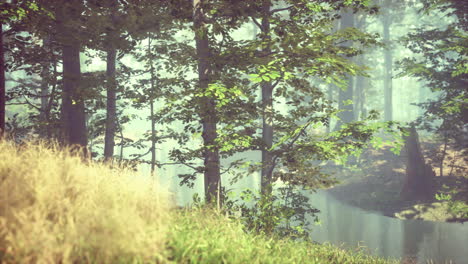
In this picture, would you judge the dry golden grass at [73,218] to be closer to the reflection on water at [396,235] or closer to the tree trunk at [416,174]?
the reflection on water at [396,235]

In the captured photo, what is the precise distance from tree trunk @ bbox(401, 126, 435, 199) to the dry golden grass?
1635cm

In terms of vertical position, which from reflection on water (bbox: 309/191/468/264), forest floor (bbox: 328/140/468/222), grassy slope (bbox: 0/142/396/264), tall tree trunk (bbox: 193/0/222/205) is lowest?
reflection on water (bbox: 309/191/468/264)

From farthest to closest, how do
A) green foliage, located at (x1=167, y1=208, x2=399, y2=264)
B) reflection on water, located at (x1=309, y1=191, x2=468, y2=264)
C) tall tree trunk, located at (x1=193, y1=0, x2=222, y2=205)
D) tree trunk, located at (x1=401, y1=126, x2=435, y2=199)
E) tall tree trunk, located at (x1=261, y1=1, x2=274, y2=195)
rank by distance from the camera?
tree trunk, located at (x1=401, y1=126, x2=435, y2=199) < reflection on water, located at (x1=309, y1=191, x2=468, y2=264) < tall tree trunk, located at (x1=261, y1=1, x2=274, y2=195) < tall tree trunk, located at (x1=193, y1=0, x2=222, y2=205) < green foliage, located at (x1=167, y1=208, x2=399, y2=264)

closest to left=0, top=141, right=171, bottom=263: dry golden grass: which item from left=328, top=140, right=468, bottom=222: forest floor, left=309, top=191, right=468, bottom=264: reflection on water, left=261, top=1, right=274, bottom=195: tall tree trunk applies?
left=261, top=1, right=274, bottom=195: tall tree trunk

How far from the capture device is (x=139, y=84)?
12555mm

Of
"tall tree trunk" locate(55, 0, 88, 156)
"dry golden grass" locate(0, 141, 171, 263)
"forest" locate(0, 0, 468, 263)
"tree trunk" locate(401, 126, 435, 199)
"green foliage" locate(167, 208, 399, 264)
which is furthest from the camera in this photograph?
"tree trunk" locate(401, 126, 435, 199)

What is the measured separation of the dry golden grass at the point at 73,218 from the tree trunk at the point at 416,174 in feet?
53.6

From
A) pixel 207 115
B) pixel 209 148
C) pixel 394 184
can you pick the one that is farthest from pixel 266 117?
pixel 394 184

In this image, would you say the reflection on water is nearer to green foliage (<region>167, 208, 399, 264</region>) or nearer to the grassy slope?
green foliage (<region>167, 208, 399, 264</region>)

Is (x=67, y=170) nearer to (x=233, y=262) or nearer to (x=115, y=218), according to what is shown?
(x=115, y=218)

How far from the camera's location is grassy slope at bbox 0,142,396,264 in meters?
3.21

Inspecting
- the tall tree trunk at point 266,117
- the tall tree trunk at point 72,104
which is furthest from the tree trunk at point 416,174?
the tall tree trunk at point 72,104

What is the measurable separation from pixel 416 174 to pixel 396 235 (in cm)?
442

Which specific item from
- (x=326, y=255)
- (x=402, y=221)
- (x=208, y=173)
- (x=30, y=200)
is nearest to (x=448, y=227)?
(x=402, y=221)
